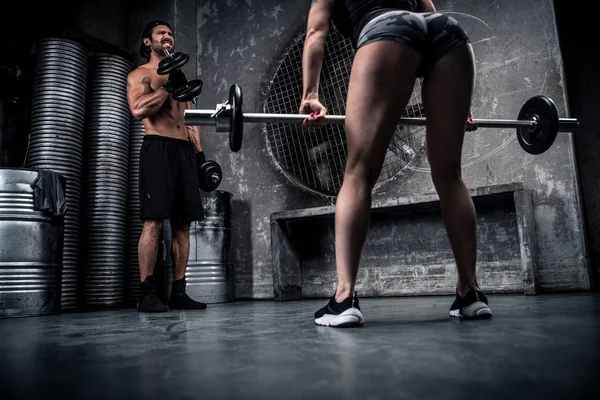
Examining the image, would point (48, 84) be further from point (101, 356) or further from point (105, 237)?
point (101, 356)

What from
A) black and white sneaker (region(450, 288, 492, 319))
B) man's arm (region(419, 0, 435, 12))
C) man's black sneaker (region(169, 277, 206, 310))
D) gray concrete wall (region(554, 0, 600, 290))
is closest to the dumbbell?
man's black sneaker (region(169, 277, 206, 310))

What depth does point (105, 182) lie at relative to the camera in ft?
11.5

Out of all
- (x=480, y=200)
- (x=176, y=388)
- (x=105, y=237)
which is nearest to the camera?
(x=176, y=388)

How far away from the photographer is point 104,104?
363 cm

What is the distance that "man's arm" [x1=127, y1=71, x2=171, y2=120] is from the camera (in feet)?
8.48

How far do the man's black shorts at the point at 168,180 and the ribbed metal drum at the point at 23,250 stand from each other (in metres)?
0.60

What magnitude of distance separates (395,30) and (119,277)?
A: 9.89 ft

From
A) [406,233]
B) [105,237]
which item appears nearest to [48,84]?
[105,237]

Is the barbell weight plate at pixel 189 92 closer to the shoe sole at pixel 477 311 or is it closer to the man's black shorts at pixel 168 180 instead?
the man's black shorts at pixel 168 180

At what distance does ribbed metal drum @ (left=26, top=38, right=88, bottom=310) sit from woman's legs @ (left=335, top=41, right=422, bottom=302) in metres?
2.65

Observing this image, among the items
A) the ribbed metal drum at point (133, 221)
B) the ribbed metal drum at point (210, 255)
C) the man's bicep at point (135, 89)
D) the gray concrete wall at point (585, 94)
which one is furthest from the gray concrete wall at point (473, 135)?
Result: the man's bicep at point (135, 89)

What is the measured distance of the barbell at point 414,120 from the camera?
1.55m

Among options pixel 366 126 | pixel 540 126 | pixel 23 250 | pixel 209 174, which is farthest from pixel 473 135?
pixel 23 250

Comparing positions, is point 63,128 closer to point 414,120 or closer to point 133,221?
point 133,221
